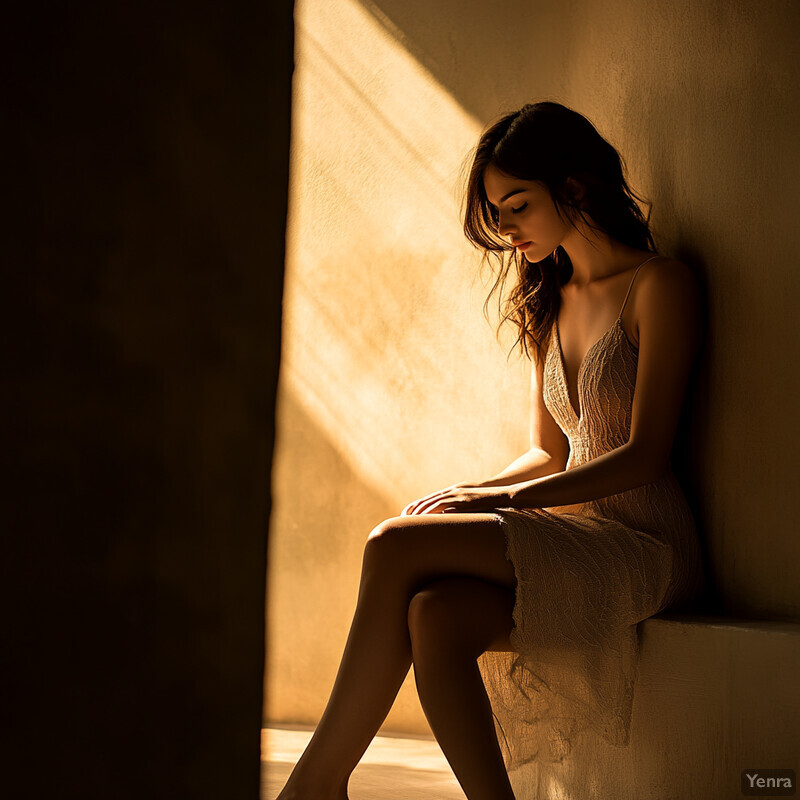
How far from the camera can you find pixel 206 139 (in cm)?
51

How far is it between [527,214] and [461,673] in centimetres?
112

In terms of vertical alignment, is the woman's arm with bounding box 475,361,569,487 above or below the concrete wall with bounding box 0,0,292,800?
below

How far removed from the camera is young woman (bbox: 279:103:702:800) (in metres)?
1.72

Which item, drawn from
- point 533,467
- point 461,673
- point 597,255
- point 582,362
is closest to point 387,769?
point 533,467

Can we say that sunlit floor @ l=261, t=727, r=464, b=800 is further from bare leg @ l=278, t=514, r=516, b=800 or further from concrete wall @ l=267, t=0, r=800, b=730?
bare leg @ l=278, t=514, r=516, b=800

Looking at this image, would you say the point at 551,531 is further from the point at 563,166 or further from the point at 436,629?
the point at 563,166

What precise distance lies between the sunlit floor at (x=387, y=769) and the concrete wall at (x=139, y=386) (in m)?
1.89

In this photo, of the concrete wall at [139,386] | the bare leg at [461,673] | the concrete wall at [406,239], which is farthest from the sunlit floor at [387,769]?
the concrete wall at [139,386]

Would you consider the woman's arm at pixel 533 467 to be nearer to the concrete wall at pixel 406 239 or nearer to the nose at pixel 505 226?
the concrete wall at pixel 406 239

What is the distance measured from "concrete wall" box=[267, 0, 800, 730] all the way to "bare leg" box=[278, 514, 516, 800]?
0.69 meters

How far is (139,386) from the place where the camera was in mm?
482

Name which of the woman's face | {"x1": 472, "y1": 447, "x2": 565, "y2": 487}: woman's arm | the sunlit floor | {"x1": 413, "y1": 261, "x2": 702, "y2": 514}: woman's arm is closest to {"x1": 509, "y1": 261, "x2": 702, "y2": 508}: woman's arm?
{"x1": 413, "y1": 261, "x2": 702, "y2": 514}: woman's arm

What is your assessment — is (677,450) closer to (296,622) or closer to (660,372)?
(660,372)

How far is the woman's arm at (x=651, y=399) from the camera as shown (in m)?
1.99
